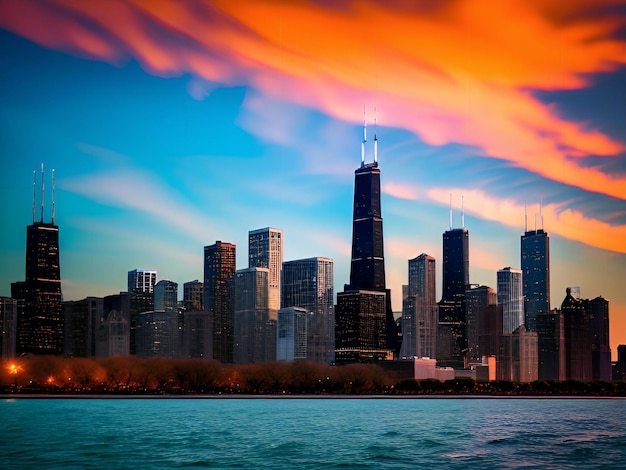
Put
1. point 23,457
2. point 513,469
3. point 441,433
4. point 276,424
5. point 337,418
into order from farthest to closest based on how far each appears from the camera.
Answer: point 337,418 < point 276,424 < point 441,433 < point 23,457 < point 513,469

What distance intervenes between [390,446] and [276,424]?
3966 cm

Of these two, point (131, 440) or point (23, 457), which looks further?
point (131, 440)

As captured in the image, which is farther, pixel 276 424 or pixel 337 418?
pixel 337 418

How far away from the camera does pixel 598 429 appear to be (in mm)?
114750

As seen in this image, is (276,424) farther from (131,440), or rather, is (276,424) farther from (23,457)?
(23,457)

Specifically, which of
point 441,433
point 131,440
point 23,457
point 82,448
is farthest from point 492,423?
point 23,457

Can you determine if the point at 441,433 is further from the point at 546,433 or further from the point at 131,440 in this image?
the point at 131,440

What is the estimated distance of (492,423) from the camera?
12825cm

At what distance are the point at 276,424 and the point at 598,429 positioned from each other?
42083mm

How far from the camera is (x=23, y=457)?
245 feet

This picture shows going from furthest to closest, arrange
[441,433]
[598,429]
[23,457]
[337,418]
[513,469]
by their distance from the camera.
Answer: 1. [337,418]
2. [598,429]
3. [441,433]
4. [23,457]
5. [513,469]

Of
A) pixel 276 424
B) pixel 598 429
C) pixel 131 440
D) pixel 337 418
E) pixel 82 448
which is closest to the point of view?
pixel 82 448

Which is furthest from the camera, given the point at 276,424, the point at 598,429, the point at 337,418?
the point at 337,418

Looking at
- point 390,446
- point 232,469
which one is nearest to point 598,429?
point 390,446
